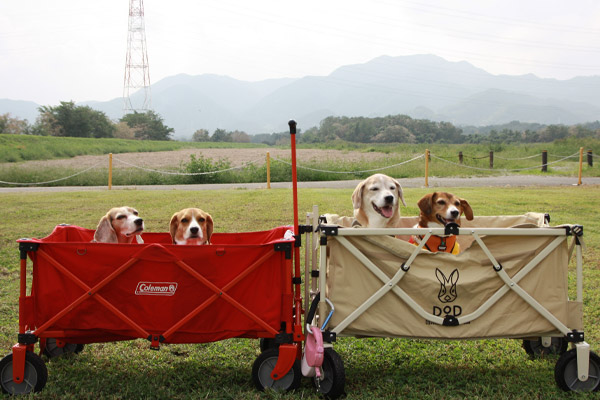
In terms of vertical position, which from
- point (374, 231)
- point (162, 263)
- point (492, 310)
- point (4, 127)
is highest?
point (4, 127)

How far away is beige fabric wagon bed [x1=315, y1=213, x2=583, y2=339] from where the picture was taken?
2977 mm

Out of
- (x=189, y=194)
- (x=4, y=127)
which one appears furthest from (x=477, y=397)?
(x=4, y=127)

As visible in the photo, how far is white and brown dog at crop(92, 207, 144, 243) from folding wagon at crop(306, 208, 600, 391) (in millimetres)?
1710

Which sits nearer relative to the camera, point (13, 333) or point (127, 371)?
point (127, 371)

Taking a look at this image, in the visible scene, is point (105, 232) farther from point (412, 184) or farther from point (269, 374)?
point (412, 184)

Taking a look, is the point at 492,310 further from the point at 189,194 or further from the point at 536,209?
the point at 189,194

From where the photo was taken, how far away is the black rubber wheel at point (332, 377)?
2896 millimetres

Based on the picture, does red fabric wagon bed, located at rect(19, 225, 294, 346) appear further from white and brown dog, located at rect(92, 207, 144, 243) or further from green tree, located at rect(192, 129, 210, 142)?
green tree, located at rect(192, 129, 210, 142)

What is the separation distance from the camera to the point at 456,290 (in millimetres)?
2996

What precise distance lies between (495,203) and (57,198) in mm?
11653

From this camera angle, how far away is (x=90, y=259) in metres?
3.00

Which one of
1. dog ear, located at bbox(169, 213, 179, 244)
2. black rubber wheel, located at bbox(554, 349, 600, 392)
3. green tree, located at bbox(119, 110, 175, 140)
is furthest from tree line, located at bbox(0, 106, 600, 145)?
black rubber wheel, located at bbox(554, 349, 600, 392)

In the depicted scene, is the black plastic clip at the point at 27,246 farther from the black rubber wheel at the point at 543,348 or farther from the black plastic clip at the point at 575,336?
the black rubber wheel at the point at 543,348

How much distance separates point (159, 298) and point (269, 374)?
85 cm
